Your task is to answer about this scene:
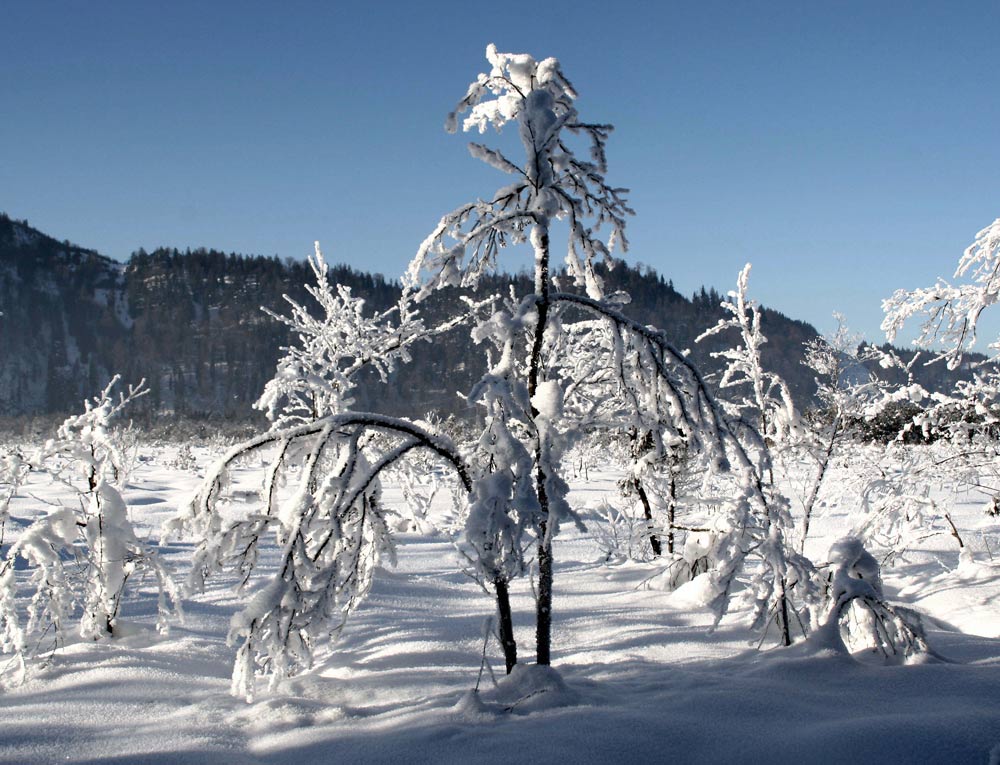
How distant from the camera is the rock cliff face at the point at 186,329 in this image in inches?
3327

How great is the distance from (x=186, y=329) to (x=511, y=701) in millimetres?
107509

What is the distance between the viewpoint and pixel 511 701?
3.33 metres

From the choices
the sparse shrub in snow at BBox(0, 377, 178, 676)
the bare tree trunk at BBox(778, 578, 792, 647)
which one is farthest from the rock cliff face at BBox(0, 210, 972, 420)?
the bare tree trunk at BBox(778, 578, 792, 647)

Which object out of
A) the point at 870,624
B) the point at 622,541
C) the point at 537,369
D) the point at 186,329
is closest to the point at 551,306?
the point at 537,369

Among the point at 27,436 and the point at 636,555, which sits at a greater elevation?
the point at 27,436

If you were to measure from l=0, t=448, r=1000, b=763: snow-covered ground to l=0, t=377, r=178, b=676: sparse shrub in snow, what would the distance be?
321 millimetres

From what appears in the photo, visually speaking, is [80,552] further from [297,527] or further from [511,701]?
[511,701]

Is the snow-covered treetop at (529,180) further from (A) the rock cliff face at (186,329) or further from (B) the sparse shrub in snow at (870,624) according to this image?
(A) the rock cliff face at (186,329)

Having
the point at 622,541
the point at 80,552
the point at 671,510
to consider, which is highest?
the point at 80,552

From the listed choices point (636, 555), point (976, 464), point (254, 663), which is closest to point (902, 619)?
point (254, 663)

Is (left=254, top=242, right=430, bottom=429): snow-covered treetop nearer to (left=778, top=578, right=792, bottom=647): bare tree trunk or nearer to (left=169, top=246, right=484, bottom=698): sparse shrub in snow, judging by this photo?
(left=169, top=246, right=484, bottom=698): sparse shrub in snow

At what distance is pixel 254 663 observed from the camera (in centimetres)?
324

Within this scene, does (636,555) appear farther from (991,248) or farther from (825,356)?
(991,248)

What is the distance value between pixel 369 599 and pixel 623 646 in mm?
3136
